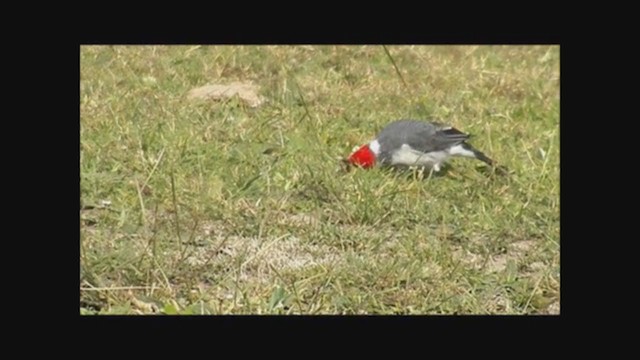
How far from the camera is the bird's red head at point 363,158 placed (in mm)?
5969

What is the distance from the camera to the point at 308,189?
18.4ft

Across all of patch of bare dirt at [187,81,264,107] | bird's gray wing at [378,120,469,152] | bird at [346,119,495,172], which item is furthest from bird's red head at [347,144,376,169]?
patch of bare dirt at [187,81,264,107]

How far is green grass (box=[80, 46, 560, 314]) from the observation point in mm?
4535

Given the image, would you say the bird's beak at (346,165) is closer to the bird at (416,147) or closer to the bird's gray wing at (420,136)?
the bird at (416,147)

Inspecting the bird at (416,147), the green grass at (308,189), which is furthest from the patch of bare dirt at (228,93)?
the bird at (416,147)

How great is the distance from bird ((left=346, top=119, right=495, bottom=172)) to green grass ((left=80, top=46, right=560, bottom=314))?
0.34 ft

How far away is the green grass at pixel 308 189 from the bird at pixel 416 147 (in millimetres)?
105

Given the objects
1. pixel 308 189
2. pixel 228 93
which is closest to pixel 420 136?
pixel 308 189

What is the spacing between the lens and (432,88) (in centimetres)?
765

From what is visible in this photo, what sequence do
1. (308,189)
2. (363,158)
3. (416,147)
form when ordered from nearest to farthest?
(308,189) < (363,158) < (416,147)

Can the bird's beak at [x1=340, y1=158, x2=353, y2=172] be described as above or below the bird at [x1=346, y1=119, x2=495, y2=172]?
below

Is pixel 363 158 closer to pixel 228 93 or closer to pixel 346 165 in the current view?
pixel 346 165

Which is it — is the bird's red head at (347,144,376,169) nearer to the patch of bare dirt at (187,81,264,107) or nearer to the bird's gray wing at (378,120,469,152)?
the bird's gray wing at (378,120,469,152)

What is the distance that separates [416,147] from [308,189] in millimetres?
870
